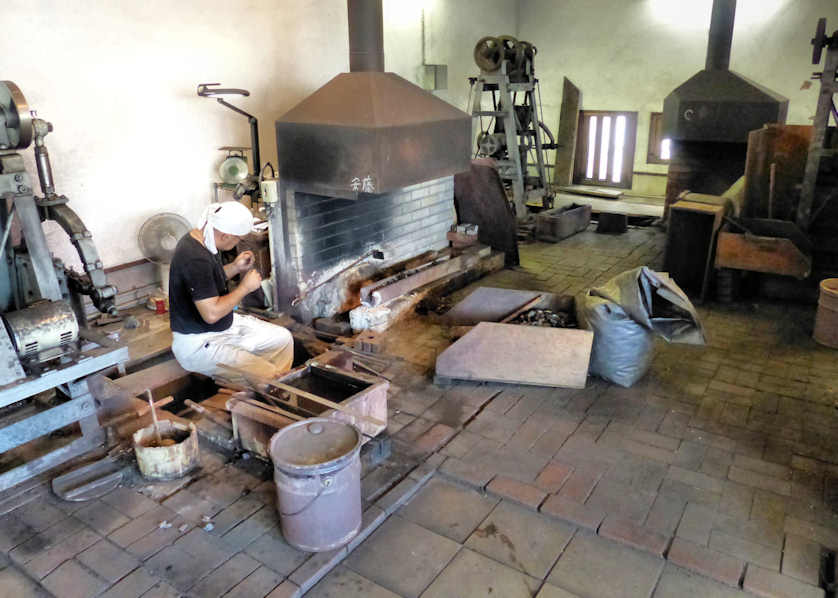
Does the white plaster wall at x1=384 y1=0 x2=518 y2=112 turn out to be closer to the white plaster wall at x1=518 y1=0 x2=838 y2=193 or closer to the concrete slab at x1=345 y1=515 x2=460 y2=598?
the white plaster wall at x1=518 y1=0 x2=838 y2=193

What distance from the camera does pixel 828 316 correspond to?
527 centimetres

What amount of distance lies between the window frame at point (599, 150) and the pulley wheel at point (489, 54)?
11.3 ft

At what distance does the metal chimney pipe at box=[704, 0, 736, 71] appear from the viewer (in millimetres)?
8148

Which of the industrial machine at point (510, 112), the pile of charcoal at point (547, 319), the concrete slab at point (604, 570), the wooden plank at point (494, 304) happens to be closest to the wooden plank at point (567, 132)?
the industrial machine at point (510, 112)

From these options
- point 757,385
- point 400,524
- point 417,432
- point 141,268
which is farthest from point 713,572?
point 141,268

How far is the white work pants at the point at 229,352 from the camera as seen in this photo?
4.25 metres

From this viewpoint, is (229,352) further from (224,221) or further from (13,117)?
(13,117)

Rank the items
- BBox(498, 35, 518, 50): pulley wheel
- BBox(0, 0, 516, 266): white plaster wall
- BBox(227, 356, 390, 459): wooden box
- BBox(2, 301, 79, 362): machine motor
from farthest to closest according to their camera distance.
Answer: BBox(498, 35, 518, 50): pulley wheel < BBox(0, 0, 516, 266): white plaster wall < BBox(227, 356, 390, 459): wooden box < BBox(2, 301, 79, 362): machine motor

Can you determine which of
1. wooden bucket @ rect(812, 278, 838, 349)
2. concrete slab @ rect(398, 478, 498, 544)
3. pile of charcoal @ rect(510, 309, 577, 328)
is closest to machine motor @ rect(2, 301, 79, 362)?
concrete slab @ rect(398, 478, 498, 544)

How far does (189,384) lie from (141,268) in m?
2.09

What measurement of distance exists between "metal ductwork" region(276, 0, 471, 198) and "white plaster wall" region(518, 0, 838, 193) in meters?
6.78

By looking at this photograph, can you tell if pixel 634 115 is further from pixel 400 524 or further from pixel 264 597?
pixel 264 597

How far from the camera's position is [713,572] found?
2.92 meters

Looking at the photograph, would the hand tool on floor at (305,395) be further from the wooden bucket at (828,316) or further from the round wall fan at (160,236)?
the wooden bucket at (828,316)
